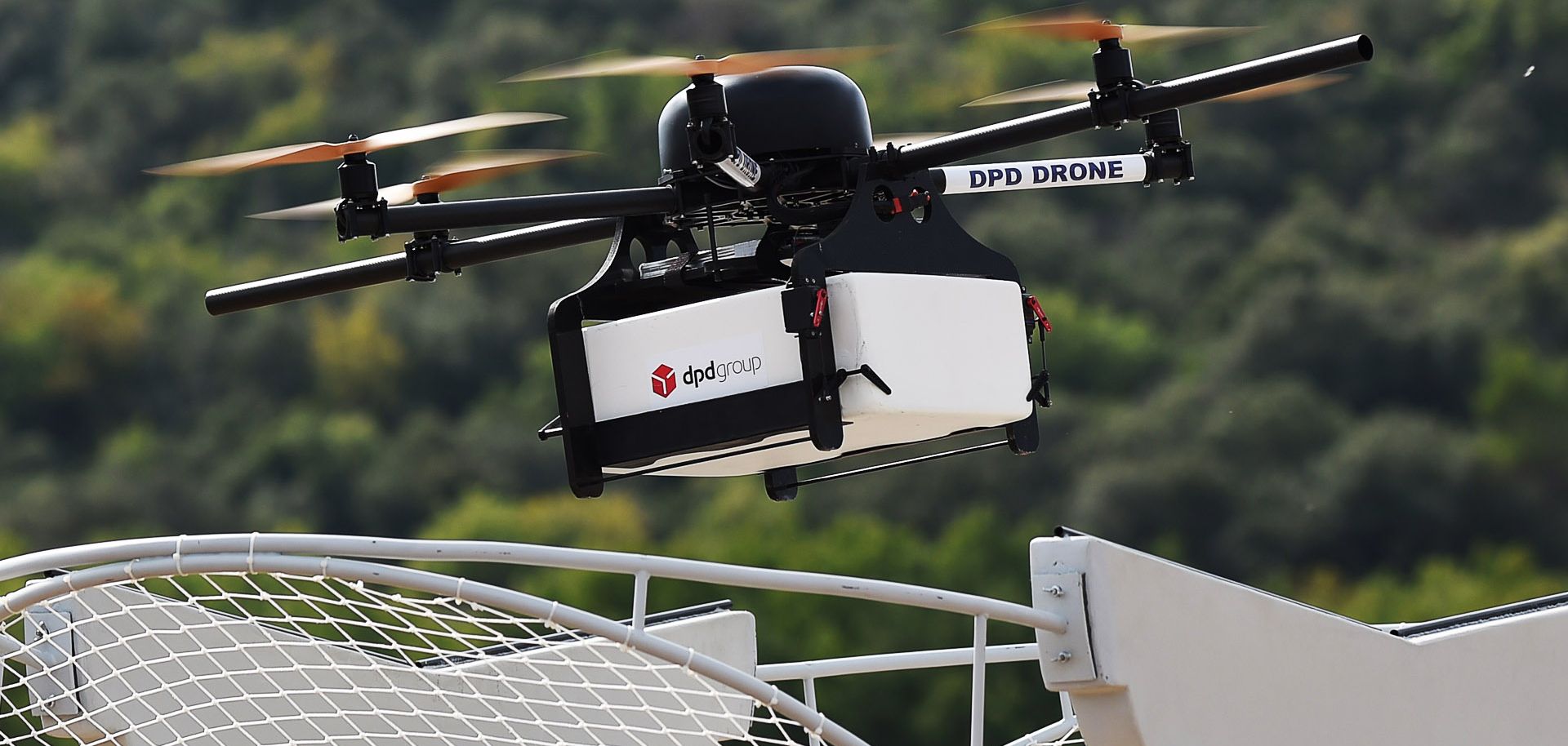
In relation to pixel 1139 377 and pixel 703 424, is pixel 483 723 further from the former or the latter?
pixel 1139 377

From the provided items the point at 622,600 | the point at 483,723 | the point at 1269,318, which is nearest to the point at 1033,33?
the point at 483,723

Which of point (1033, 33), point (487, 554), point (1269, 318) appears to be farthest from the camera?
point (1269, 318)

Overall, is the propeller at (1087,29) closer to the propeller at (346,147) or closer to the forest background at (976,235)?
the propeller at (346,147)

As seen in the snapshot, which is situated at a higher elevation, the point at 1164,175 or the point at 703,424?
the point at 1164,175

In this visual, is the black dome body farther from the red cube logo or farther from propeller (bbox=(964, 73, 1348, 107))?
the red cube logo

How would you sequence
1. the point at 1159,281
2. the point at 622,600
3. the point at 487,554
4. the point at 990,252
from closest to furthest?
→ the point at 487,554
the point at 990,252
the point at 622,600
the point at 1159,281

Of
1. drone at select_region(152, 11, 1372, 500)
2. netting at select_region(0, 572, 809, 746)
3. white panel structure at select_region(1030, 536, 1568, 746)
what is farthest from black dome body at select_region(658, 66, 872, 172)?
netting at select_region(0, 572, 809, 746)

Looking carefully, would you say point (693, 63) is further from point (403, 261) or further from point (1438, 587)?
point (1438, 587)

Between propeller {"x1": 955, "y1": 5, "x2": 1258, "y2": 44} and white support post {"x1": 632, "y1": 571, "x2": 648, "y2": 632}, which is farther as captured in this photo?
white support post {"x1": 632, "y1": 571, "x2": 648, "y2": 632}
